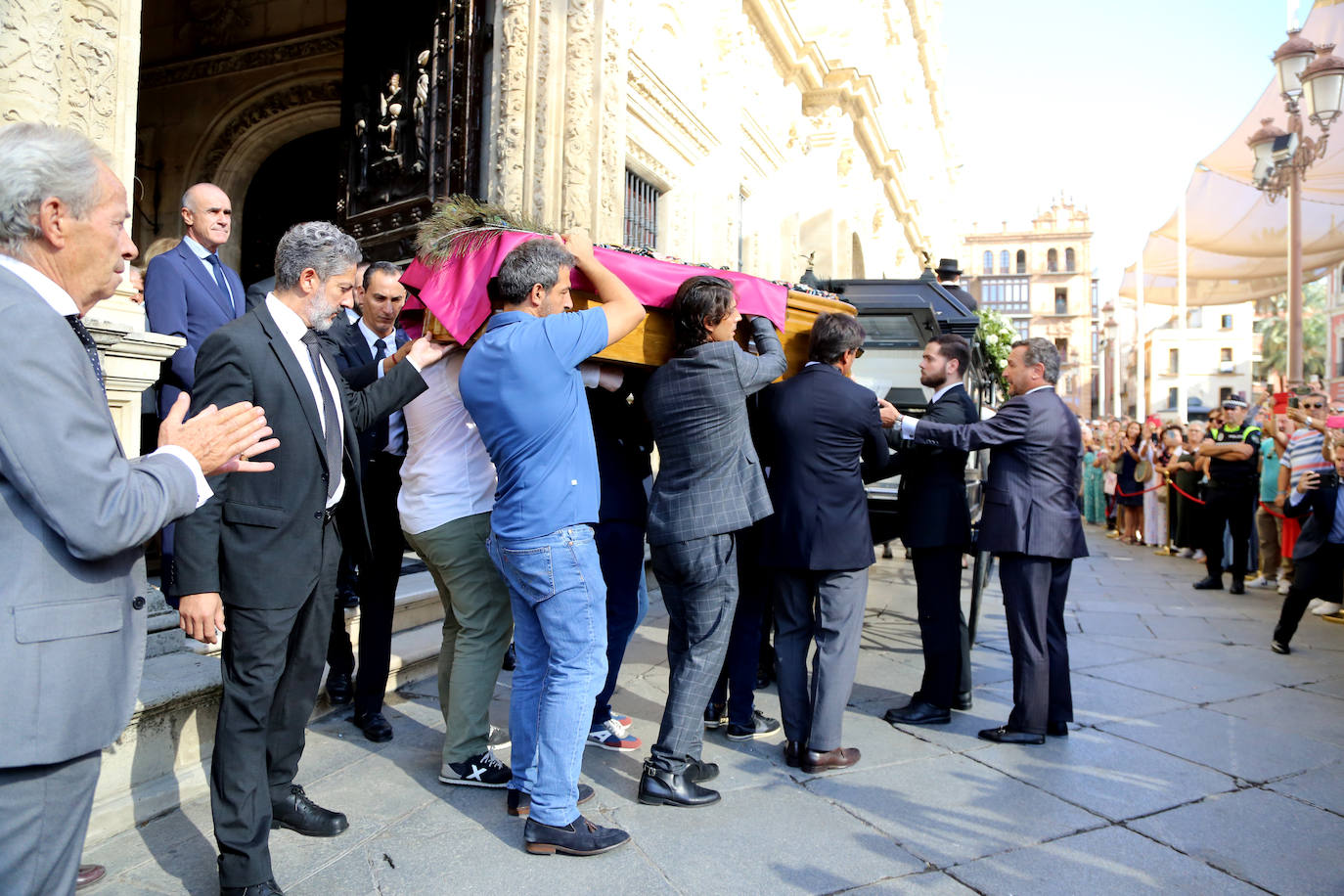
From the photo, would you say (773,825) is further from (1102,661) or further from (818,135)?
(818,135)

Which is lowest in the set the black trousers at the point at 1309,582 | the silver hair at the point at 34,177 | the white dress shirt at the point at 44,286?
the black trousers at the point at 1309,582

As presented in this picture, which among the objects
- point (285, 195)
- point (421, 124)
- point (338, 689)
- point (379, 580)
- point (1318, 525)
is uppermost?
point (285, 195)

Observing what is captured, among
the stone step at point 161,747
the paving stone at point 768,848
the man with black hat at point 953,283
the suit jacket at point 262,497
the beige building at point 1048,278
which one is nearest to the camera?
the suit jacket at point 262,497

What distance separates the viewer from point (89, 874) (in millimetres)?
2781

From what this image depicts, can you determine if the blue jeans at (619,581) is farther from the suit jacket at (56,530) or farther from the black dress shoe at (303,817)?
the suit jacket at (56,530)

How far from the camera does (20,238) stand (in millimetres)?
1739

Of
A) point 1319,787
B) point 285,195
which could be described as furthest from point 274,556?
point 285,195

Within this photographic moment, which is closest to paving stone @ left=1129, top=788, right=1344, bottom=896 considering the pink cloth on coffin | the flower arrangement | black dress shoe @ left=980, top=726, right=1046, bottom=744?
black dress shoe @ left=980, top=726, right=1046, bottom=744

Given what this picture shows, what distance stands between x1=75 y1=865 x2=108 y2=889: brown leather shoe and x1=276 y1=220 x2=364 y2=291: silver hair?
1957 mm

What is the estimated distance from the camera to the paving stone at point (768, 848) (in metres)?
2.89

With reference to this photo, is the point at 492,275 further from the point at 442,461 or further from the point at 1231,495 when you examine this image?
the point at 1231,495

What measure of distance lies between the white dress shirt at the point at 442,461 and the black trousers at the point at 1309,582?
20.6 feet

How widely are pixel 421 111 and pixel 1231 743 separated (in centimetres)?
735

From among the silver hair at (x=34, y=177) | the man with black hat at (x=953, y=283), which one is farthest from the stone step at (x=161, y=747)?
the man with black hat at (x=953, y=283)
